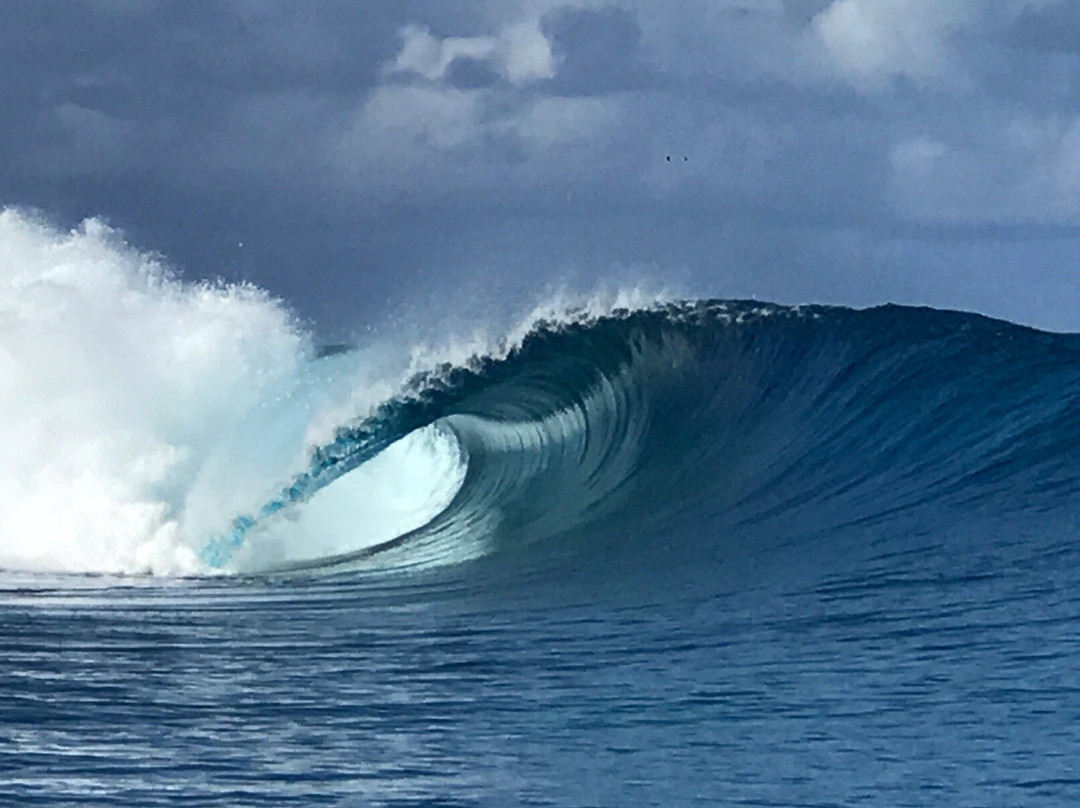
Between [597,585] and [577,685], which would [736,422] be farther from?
[577,685]

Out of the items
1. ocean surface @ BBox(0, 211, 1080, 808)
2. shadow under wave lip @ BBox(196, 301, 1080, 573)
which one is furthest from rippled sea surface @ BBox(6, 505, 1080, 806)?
shadow under wave lip @ BBox(196, 301, 1080, 573)

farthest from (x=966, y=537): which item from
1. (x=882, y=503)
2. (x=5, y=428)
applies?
(x=5, y=428)

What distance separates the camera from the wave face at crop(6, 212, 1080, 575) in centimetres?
1200

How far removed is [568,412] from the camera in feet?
52.8

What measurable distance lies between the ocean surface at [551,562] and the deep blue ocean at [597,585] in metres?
0.03

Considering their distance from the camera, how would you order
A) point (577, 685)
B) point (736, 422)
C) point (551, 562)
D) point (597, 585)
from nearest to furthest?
point (577, 685), point (597, 585), point (551, 562), point (736, 422)

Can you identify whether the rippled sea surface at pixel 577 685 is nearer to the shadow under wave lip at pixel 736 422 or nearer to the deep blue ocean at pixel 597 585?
the deep blue ocean at pixel 597 585

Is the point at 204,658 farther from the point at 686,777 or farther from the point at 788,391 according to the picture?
the point at 788,391

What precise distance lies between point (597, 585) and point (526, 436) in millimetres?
6691

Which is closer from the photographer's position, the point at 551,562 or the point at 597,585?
Answer: the point at 597,585

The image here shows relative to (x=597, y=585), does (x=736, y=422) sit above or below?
above

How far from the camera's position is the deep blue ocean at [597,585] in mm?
5648

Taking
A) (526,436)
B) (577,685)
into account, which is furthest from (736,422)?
(577,685)

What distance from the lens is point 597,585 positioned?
9.57 m
